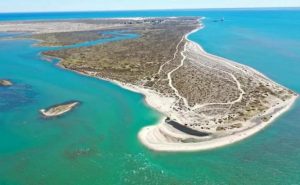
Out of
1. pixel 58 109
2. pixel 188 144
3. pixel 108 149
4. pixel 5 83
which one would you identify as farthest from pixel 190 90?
pixel 5 83

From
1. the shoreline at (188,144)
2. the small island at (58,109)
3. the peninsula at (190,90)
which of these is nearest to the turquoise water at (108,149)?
the shoreline at (188,144)

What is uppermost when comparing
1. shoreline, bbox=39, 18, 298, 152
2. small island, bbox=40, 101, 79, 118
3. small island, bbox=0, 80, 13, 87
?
shoreline, bbox=39, 18, 298, 152

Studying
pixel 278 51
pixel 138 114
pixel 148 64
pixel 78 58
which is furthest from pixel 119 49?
pixel 138 114

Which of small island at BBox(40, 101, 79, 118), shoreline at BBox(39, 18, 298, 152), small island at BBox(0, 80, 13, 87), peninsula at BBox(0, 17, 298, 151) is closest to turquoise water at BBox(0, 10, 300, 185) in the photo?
shoreline at BBox(39, 18, 298, 152)

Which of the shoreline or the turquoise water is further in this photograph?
the shoreline

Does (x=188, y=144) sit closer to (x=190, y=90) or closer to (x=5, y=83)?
(x=190, y=90)

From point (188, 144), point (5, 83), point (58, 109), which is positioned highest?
point (188, 144)

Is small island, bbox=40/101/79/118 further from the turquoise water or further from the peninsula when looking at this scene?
the turquoise water

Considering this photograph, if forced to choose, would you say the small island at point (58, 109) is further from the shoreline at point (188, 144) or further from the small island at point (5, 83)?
the small island at point (5, 83)

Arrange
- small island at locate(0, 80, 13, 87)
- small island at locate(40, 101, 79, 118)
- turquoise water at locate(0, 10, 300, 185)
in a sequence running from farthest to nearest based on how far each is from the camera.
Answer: small island at locate(0, 80, 13, 87) → small island at locate(40, 101, 79, 118) → turquoise water at locate(0, 10, 300, 185)
